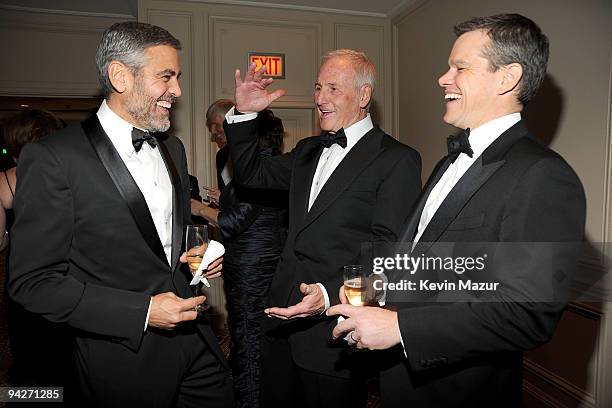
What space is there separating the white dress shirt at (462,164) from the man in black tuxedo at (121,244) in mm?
892

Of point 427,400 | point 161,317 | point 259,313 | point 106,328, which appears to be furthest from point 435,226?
point 259,313

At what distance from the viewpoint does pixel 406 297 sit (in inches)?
65.6

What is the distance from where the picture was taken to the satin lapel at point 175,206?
1.87 m

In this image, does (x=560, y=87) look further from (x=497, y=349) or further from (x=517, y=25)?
(x=497, y=349)

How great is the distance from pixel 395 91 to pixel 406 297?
4363 mm

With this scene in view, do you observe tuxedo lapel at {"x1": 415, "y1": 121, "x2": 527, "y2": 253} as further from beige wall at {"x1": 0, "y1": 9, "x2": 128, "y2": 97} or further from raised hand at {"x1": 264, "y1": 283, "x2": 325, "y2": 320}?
beige wall at {"x1": 0, "y1": 9, "x2": 128, "y2": 97}

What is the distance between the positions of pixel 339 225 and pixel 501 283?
0.92m

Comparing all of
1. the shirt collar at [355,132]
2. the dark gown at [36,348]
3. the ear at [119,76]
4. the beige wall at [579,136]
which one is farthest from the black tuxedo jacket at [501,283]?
the dark gown at [36,348]

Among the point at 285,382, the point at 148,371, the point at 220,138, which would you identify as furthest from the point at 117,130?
the point at 220,138

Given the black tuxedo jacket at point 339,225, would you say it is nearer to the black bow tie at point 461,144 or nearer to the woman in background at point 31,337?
the black bow tie at point 461,144

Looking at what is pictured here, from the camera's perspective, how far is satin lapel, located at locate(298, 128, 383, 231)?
2168mm

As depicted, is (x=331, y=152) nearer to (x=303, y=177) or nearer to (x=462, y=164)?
(x=303, y=177)

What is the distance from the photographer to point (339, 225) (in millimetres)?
2164

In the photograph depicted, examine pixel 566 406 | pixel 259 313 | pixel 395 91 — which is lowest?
pixel 566 406
